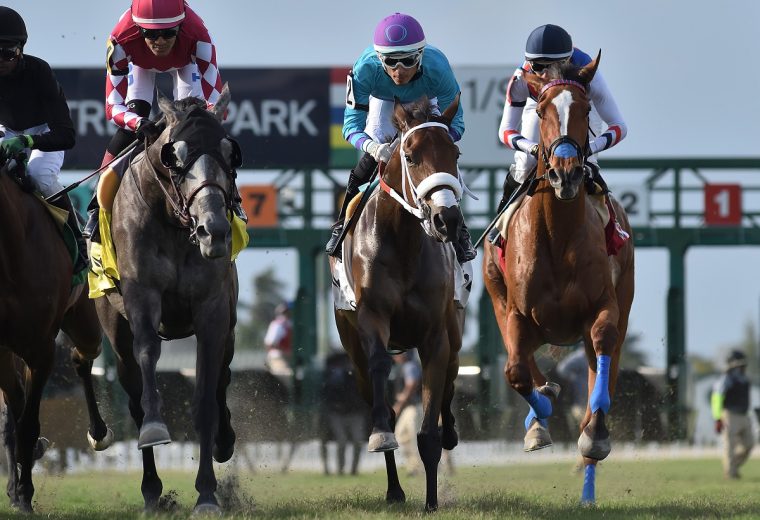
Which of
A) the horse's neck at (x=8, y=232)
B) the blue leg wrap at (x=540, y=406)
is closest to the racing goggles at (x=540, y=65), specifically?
the blue leg wrap at (x=540, y=406)

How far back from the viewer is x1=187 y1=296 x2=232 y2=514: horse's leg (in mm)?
7156

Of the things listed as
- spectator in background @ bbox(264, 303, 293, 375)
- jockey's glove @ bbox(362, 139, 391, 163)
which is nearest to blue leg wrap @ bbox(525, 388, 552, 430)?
jockey's glove @ bbox(362, 139, 391, 163)

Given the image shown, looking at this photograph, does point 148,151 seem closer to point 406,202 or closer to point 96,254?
point 96,254

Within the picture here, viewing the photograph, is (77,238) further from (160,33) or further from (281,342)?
(281,342)

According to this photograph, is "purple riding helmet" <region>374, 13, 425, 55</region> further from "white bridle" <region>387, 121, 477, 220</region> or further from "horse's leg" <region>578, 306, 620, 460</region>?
"horse's leg" <region>578, 306, 620, 460</region>

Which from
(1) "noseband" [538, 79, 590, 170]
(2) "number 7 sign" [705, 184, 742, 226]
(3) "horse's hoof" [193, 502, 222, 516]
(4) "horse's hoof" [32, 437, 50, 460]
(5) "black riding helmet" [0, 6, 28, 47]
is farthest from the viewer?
A: (2) "number 7 sign" [705, 184, 742, 226]

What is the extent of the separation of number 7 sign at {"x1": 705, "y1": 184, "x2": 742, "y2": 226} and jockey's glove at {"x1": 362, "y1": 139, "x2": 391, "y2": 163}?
42.8 feet

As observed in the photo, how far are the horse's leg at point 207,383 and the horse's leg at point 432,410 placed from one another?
3.39ft

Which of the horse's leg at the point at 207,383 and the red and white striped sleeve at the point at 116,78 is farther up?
the red and white striped sleeve at the point at 116,78

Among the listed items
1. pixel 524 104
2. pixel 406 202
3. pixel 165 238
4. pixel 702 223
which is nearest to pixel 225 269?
pixel 165 238

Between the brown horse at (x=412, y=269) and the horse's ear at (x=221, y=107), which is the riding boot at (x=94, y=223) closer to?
the horse's ear at (x=221, y=107)

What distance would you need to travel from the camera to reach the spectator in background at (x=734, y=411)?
47.3 ft

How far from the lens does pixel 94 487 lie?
10.6 metres

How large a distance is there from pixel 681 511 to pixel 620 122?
2116 millimetres
